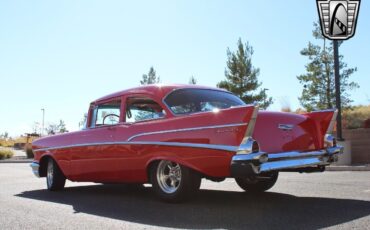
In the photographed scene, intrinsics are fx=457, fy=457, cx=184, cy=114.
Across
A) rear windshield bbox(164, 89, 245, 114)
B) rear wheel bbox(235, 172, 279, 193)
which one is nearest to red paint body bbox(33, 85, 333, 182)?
rear windshield bbox(164, 89, 245, 114)

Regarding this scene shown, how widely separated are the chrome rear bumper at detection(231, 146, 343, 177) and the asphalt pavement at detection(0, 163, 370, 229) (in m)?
0.49

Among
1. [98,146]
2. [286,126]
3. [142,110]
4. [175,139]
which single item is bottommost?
[98,146]

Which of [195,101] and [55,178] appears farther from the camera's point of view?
[55,178]

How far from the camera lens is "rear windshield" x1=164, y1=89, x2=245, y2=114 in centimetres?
630

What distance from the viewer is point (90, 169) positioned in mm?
7562

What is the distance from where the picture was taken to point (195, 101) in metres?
6.43

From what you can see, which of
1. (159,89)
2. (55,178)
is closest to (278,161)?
(159,89)

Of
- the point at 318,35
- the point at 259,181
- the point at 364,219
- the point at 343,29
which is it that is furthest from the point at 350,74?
the point at 364,219

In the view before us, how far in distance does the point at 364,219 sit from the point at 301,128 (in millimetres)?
1672

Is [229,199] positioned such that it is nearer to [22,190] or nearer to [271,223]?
[271,223]

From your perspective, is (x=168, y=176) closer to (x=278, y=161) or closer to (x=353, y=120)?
(x=278, y=161)

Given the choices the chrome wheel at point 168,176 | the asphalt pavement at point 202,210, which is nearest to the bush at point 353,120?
the asphalt pavement at point 202,210

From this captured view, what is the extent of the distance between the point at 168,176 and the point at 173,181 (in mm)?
103

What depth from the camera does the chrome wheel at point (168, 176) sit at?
606cm
